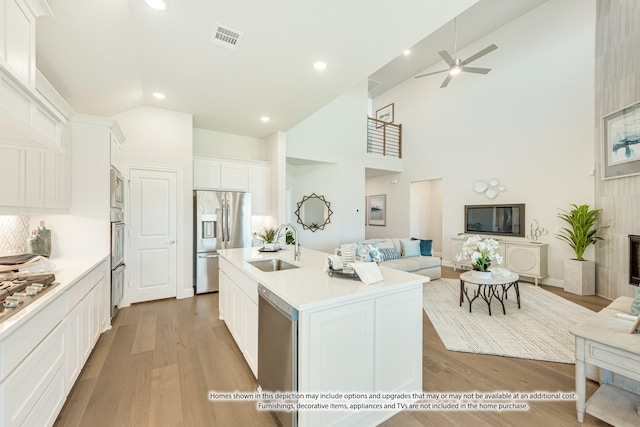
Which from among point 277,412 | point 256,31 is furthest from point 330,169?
point 277,412

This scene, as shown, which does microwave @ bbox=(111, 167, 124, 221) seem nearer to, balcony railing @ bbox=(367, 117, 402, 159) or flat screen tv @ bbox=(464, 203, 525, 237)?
balcony railing @ bbox=(367, 117, 402, 159)

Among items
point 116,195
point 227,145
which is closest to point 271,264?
point 116,195

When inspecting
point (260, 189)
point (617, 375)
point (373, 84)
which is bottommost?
point (617, 375)

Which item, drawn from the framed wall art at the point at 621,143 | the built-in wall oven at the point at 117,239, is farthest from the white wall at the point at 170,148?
the framed wall art at the point at 621,143

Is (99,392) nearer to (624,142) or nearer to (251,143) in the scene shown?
(251,143)

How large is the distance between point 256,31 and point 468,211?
5.77m

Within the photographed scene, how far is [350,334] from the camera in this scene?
1.54 m

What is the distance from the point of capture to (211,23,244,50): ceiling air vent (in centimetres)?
230

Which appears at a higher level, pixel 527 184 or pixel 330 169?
pixel 330 169

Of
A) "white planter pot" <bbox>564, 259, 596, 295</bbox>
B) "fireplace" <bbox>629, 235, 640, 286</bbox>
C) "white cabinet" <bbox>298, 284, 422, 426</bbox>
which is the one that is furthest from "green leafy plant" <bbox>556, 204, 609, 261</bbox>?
"white cabinet" <bbox>298, 284, 422, 426</bbox>

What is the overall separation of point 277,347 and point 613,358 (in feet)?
6.38

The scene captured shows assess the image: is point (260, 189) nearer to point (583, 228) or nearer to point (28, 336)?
point (28, 336)

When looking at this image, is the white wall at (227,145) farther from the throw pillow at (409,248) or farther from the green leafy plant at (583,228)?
the green leafy plant at (583,228)

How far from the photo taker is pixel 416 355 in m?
1.87
